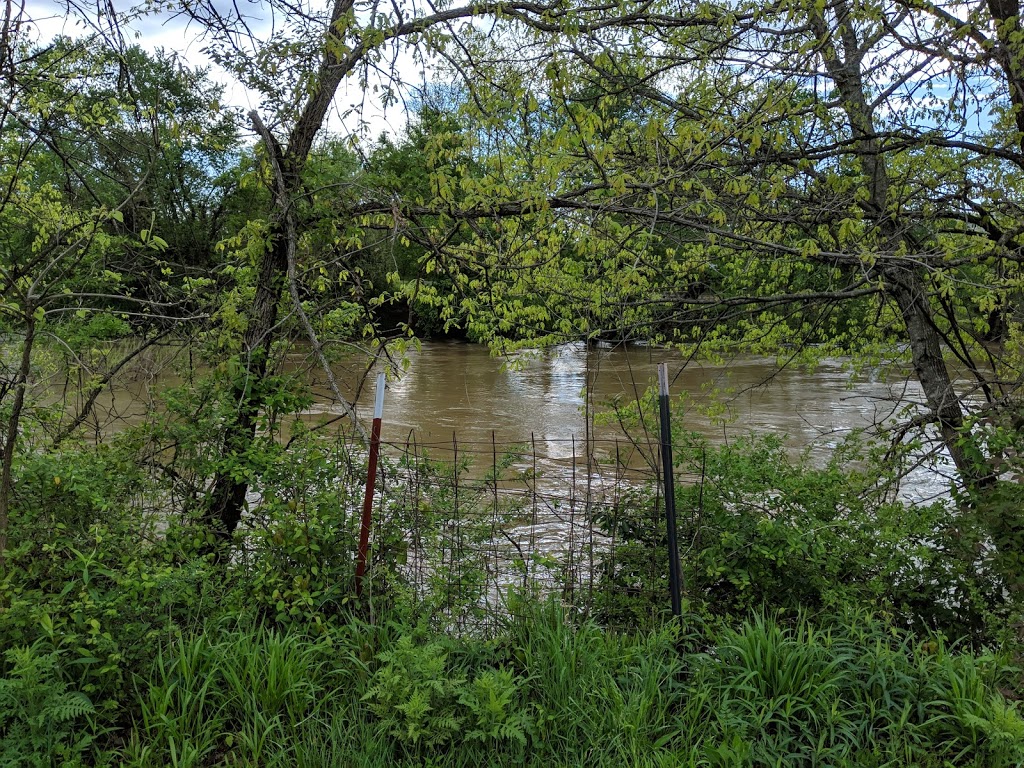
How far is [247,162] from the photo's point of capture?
458 cm

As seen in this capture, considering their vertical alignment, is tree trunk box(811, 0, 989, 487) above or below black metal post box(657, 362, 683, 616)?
above

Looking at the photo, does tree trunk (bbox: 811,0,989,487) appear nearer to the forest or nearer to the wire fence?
the forest

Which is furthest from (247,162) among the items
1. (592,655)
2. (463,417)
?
(463,417)

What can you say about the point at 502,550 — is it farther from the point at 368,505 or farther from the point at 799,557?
the point at 799,557

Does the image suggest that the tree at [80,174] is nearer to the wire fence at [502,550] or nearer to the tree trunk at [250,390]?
the tree trunk at [250,390]

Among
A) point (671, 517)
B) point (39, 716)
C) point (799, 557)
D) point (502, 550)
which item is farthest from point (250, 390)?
point (799, 557)

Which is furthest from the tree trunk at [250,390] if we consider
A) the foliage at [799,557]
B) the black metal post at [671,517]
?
the black metal post at [671,517]

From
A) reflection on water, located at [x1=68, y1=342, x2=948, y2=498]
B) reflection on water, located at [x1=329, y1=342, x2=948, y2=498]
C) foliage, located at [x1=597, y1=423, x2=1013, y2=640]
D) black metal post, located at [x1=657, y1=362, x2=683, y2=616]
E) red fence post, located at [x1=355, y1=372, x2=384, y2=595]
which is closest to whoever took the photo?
red fence post, located at [x1=355, y1=372, x2=384, y2=595]

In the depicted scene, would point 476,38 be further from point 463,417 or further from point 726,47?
point 463,417

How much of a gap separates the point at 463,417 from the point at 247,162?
1124 centimetres

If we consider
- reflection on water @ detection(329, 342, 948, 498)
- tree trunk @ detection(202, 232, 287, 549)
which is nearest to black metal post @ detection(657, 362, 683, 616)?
tree trunk @ detection(202, 232, 287, 549)

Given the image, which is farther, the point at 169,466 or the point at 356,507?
the point at 169,466

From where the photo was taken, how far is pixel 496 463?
195 inches

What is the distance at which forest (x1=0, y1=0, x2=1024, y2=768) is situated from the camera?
3068 mm
